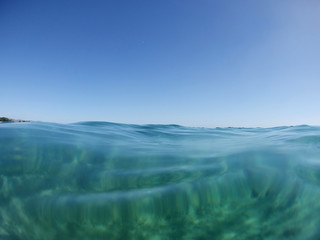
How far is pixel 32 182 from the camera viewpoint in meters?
2.31

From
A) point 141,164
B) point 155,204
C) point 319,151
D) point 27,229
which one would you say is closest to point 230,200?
point 155,204

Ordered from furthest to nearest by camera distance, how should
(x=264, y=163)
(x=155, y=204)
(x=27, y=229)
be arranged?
(x=264, y=163) → (x=155, y=204) → (x=27, y=229)

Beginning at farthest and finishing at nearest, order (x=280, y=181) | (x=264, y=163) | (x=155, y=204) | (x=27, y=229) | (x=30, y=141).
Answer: (x=30, y=141)
(x=264, y=163)
(x=280, y=181)
(x=155, y=204)
(x=27, y=229)

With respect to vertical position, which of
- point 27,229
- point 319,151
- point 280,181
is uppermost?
point 319,151

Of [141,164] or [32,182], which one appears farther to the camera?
[141,164]

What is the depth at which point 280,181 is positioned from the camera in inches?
89.0

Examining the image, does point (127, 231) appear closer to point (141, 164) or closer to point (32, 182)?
point (141, 164)

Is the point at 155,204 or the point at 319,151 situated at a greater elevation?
the point at 319,151

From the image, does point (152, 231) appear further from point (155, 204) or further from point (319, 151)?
point (319, 151)

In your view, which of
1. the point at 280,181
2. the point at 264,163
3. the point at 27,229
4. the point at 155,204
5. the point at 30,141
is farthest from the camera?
the point at 30,141

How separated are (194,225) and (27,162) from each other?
9.47 ft

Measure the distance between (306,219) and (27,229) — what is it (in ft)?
10.2

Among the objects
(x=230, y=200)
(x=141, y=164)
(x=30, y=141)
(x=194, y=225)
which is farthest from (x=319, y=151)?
(x=30, y=141)

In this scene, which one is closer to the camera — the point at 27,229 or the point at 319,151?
the point at 27,229
